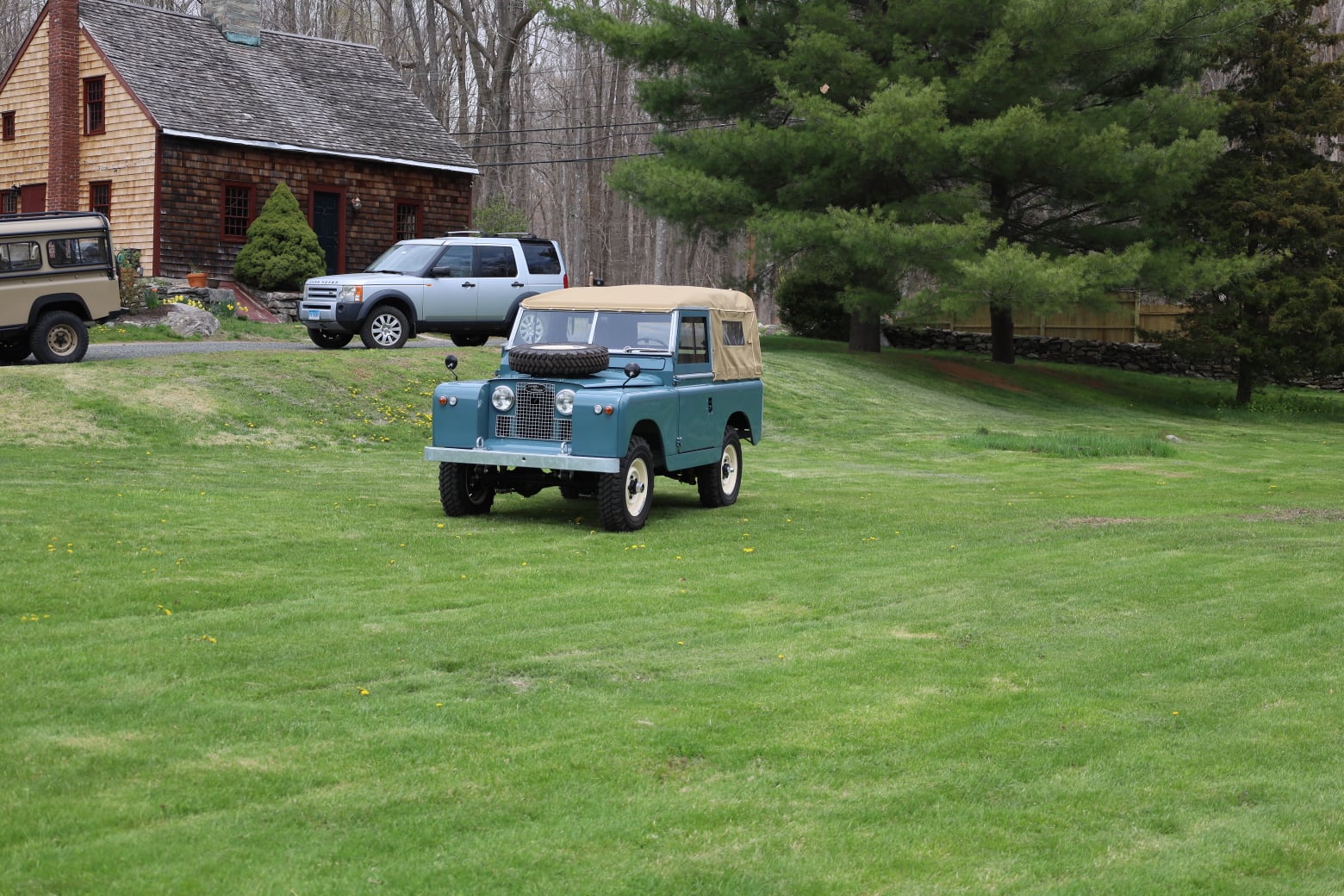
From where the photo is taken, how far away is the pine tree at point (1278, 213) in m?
32.9

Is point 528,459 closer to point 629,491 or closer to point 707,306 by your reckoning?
point 629,491

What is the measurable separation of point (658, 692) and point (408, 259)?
1962 cm

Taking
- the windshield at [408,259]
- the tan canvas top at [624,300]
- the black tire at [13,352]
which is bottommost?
the black tire at [13,352]

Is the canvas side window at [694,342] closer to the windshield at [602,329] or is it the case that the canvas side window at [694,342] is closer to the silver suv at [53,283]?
the windshield at [602,329]

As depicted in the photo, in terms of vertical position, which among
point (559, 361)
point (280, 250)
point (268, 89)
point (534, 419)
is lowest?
point (534, 419)

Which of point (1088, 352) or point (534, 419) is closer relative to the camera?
point (534, 419)

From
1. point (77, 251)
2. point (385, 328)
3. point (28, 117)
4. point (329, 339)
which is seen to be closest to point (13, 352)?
point (77, 251)

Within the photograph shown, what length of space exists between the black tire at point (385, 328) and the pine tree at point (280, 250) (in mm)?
9388

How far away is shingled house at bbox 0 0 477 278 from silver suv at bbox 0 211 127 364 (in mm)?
12410

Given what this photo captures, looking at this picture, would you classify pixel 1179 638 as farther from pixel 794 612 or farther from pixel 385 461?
pixel 385 461

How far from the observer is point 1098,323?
140 feet

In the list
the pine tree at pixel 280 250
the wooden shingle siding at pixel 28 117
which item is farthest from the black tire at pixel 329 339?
the wooden shingle siding at pixel 28 117


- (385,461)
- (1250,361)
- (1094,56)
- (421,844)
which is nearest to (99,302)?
(385,461)

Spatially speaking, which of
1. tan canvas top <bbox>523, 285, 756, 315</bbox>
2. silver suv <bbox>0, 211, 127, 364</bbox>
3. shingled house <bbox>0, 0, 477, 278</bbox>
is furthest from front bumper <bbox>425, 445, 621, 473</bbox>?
shingled house <bbox>0, 0, 477, 278</bbox>
